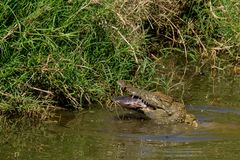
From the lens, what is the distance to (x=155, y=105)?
741 centimetres

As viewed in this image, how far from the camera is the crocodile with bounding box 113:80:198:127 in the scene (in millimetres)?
7320

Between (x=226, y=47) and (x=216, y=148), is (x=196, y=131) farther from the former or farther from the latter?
(x=226, y=47)

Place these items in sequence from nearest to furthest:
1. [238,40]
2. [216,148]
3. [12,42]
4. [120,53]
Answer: [216,148], [12,42], [120,53], [238,40]

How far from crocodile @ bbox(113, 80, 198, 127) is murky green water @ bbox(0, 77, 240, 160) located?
0.11 meters

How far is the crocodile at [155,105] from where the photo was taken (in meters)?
7.32

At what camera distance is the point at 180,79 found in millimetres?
9094

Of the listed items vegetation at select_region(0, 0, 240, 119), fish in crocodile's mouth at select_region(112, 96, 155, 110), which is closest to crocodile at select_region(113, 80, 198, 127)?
fish in crocodile's mouth at select_region(112, 96, 155, 110)

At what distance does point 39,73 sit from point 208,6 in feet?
12.0

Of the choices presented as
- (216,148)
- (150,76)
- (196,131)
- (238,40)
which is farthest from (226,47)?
(216,148)

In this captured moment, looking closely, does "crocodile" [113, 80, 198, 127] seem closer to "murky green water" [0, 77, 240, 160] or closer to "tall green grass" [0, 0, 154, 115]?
"murky green water" [0, 77, 240, 160]

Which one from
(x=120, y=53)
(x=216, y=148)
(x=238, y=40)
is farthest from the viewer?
(x=238, y=40)

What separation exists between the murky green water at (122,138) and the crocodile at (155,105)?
4.3 inches

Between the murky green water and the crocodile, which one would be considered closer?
the murky green water

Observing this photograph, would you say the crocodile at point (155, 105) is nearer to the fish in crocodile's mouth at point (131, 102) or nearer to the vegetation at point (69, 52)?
the fish in crocodile's mouth at point (131, 102)
